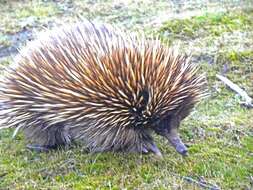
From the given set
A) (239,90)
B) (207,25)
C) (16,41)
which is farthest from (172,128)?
(16,41)

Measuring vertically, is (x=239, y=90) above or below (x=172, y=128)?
below

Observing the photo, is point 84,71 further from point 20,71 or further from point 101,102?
point 20,71

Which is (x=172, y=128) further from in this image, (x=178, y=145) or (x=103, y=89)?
(x=103, y=89)

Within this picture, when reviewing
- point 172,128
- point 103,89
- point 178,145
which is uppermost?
point 103,89

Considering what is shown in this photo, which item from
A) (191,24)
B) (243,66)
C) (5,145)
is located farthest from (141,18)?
(5,145)

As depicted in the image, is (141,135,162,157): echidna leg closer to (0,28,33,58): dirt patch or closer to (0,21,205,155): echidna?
(0,21,205,155): echidna

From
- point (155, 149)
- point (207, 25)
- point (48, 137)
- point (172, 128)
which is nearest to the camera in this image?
point (172, 128)

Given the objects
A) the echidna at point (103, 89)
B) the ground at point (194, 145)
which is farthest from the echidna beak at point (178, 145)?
the ground at point (194, 145)
